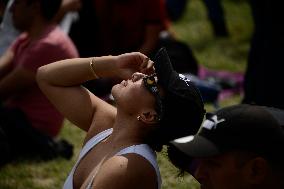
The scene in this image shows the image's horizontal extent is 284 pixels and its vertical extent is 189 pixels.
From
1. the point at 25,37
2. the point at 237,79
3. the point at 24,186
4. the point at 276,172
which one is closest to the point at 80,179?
the point at 276,172

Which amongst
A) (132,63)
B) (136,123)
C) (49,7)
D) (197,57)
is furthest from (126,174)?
(197,57)

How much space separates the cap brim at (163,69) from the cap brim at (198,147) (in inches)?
14.8

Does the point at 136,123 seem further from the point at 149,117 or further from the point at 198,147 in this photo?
the point at 198,147

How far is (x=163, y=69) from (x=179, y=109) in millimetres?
215

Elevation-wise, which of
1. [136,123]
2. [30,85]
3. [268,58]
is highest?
[136,123]

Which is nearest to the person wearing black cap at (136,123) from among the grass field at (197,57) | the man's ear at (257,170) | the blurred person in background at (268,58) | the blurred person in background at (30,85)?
the grass field at (197,57)

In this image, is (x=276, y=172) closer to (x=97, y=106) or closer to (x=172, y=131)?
(x=172, y=131)

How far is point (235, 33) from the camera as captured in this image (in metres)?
8.19

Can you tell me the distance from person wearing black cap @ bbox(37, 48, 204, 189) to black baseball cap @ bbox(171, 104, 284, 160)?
0.85 feet

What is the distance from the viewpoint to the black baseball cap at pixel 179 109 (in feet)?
8.09

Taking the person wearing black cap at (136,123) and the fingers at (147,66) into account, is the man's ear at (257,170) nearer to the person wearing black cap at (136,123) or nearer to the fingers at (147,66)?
the person wearing black cap at (136,123)

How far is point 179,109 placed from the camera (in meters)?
2.46

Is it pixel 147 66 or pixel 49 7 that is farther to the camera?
pixel 49 7

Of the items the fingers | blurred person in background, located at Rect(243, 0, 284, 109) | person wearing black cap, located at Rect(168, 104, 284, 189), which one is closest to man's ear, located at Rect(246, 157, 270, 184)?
person wearing black cap, located at Rect(168, 104, 284, 189)
